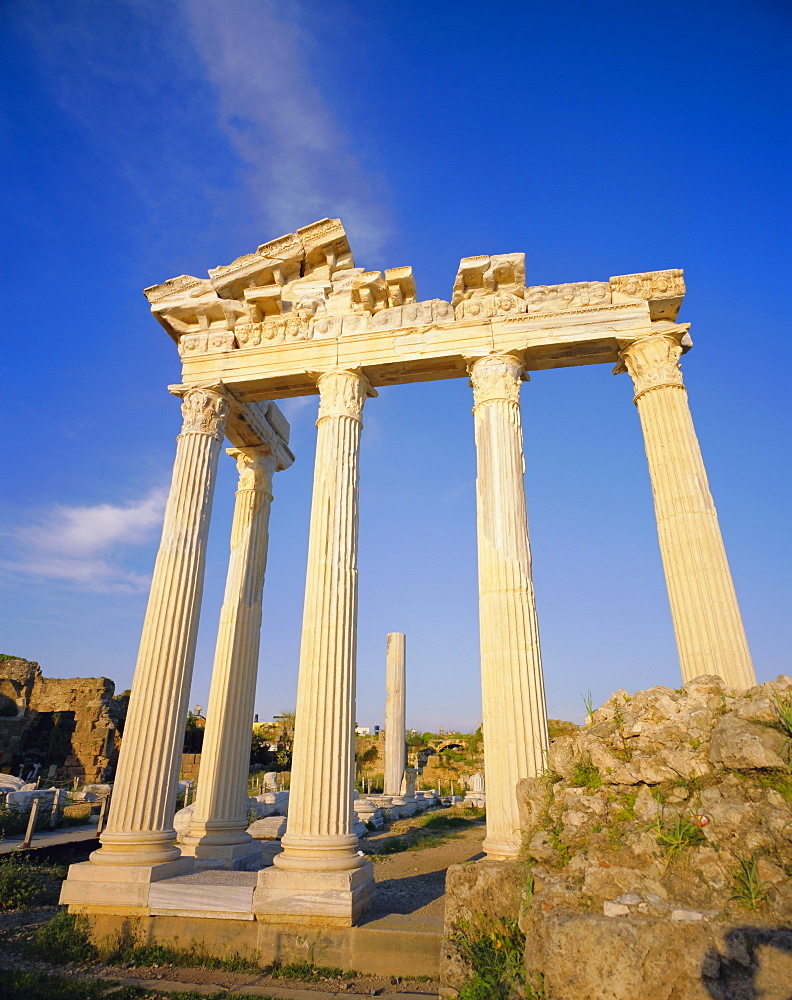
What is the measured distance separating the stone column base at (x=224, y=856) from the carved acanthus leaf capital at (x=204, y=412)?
8.38 m

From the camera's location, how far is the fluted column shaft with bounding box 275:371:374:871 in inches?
371

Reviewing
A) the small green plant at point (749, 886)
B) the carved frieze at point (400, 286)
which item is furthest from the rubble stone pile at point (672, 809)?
the carved frieze at point (400, 286)

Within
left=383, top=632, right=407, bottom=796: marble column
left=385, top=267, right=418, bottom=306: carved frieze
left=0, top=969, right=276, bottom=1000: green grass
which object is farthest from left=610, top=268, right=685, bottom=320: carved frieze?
left=383, top=632, right=407, bottom=796: marble column

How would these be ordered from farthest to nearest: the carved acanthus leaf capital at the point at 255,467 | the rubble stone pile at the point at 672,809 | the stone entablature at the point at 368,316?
the carved acanthus leaf capital at the point at 255,467
the stone entablature at the point at 368,316
the rubble stone pile at the point at 672,809

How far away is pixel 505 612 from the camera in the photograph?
33.4ft

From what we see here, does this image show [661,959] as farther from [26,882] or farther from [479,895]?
[26,882]

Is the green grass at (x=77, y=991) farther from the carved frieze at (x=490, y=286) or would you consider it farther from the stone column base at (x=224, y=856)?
the carved frieze at (x=490, y=286)

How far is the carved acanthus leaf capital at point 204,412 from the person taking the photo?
1309 cm

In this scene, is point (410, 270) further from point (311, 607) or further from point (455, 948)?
point (455, 948)

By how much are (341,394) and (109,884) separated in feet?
30.9

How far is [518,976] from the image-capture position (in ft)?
18.3

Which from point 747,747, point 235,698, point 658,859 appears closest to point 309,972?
point 658,859

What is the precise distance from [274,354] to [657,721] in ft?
34.3

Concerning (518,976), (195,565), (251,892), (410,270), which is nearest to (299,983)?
(251,892)
